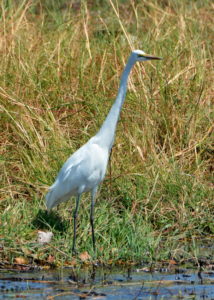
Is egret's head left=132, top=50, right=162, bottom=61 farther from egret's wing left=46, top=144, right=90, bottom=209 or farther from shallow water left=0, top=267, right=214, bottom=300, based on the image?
shallow water left=0, top=267, right=214, bottom=300

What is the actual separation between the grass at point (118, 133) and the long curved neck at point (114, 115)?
638mm

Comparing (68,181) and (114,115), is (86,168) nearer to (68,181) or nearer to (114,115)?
(68,181)

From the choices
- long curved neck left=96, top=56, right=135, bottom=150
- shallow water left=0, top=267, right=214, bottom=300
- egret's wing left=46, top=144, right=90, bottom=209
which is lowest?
shallow water left=0, top=267, right=214, bottom=300

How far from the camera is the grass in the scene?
→ 556 cm

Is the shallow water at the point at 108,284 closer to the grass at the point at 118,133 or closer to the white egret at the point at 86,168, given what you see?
the grass at the point at 118,133

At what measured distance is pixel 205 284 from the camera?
15.7ft

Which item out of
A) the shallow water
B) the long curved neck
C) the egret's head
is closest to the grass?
the shallow water

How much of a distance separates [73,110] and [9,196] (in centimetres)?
159

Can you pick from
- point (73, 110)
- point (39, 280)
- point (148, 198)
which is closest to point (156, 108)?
point (73, 110)

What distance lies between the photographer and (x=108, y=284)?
4.77 metres

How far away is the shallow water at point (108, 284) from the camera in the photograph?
454 cm

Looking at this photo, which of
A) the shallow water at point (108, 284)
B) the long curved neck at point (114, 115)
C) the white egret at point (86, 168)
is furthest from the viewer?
the white egret at point (86, 168)

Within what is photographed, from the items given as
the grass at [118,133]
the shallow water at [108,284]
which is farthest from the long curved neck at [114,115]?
the shallow water at [108,284]

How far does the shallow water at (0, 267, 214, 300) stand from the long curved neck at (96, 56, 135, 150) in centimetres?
99
